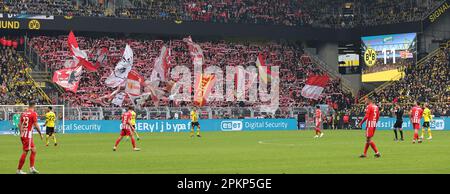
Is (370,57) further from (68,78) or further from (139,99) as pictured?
(68,78)

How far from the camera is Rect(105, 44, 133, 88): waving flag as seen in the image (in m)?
76.1

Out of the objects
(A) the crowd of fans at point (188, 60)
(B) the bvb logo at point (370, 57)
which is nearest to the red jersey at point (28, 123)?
(A) the crowd of fans at point (188, 60)

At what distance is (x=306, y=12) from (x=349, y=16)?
16.3ft

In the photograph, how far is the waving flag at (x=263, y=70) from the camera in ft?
276

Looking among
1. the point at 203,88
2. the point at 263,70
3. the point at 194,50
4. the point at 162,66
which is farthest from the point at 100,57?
the point at 263,70

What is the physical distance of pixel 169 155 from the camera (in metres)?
34.6

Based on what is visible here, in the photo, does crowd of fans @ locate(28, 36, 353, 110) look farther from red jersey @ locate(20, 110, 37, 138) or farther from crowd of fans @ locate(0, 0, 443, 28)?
red jersey @ locate(20, 110, 37, 138)

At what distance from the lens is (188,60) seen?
84.4 m

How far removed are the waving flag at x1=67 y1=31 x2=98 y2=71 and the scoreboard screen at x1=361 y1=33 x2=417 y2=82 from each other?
99.3ft

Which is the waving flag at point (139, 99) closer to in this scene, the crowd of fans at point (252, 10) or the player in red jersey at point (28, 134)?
the crowd of fans at point (252, 10)

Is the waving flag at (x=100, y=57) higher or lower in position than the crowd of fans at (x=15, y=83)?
higher

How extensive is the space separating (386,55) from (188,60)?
20729mm

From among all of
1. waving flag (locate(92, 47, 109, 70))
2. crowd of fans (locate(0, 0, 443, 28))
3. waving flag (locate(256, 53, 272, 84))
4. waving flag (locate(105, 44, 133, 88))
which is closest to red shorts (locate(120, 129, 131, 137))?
waving flag (locate(105, 44, 133, 88))

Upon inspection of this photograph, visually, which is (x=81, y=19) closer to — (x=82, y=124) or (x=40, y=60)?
(x=40, y=60)
